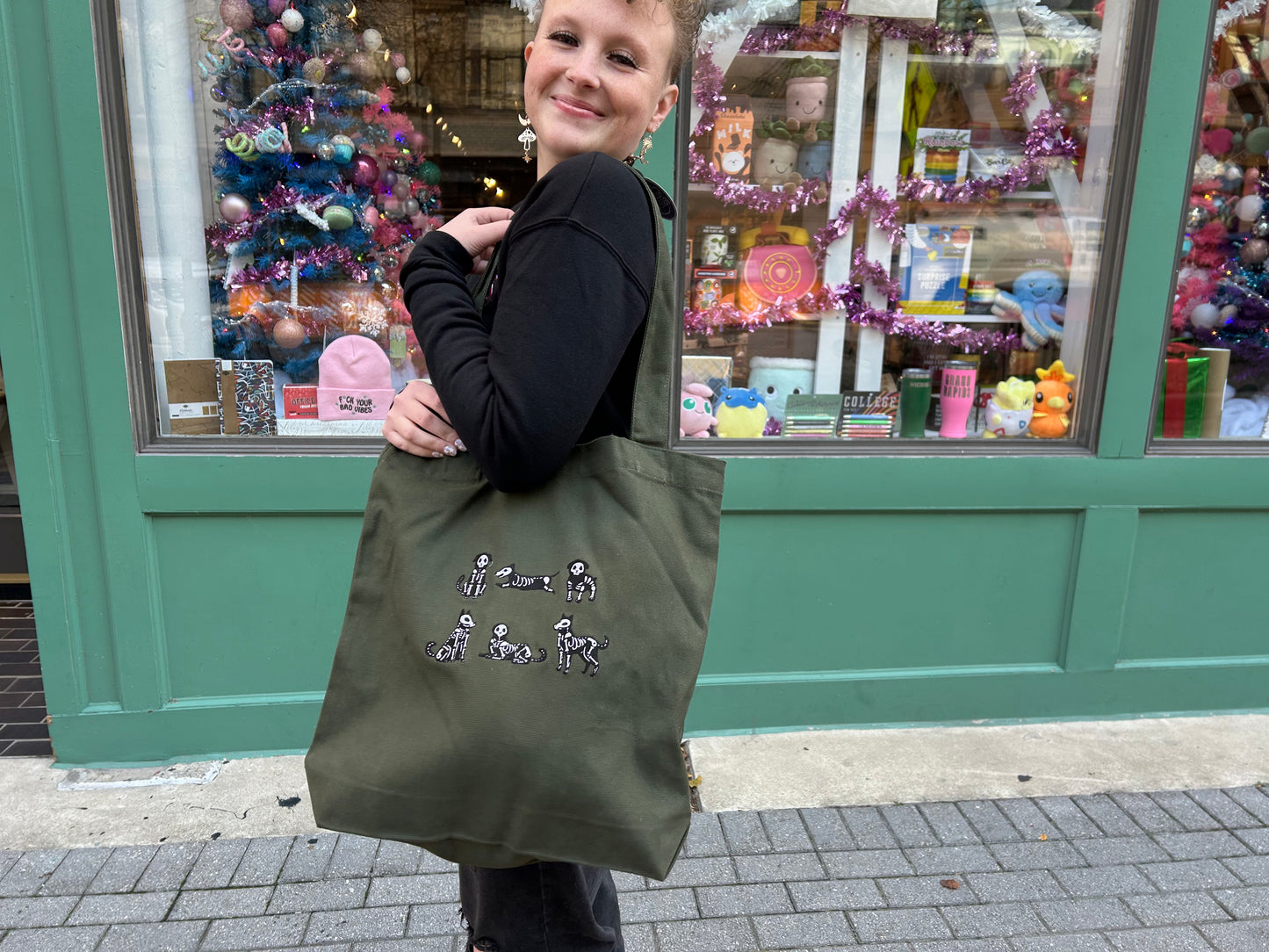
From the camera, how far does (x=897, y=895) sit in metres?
2.40

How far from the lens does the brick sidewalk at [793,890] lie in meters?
2.23

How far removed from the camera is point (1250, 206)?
133 inches

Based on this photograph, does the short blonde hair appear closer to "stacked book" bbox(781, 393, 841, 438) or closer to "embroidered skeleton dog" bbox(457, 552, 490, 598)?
"embroidered skeleton dog" bbox(457, 552, 490, 598)

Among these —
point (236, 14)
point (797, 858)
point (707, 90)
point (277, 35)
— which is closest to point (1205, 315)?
point (707, 90)

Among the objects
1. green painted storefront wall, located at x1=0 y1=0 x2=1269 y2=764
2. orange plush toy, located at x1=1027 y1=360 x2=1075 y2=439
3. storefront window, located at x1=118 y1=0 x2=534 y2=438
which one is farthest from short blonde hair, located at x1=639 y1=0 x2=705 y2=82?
orange plush toy, located at x1=1027 y1=360 x2=1075 y2=439

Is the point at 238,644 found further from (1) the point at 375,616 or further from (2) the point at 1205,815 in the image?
(2) the point at 1205,815

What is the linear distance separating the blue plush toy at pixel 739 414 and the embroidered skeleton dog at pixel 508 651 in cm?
224

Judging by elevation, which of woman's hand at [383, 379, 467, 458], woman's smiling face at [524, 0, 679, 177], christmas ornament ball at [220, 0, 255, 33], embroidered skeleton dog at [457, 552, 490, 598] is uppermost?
christmas ornament ball at [220, 0, 255, 33]

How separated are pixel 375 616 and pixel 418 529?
0.47 ft

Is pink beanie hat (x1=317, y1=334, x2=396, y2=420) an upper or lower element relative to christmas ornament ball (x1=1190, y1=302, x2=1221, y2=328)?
lower

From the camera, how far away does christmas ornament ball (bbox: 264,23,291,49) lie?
290 cm

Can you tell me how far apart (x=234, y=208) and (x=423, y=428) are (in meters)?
2.31

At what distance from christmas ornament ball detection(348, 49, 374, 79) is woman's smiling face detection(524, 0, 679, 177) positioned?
85.6 inches

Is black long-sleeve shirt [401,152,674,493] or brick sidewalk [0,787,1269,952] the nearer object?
black long-sleeve shirt [401,152,674,493]
